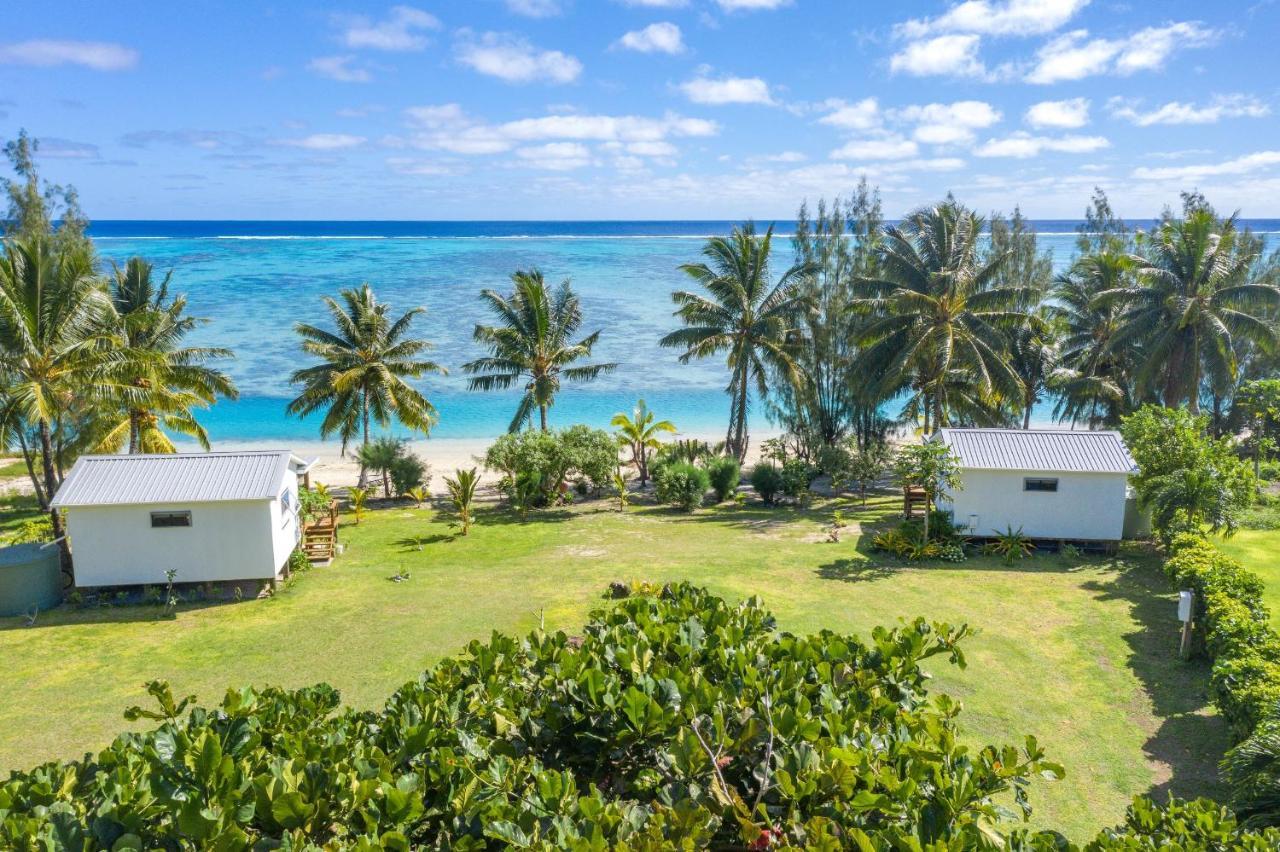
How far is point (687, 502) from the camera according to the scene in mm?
25219

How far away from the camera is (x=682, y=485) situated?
2506 cm

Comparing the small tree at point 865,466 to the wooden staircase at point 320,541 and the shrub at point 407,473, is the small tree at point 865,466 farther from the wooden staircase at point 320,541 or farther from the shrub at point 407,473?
the wooden staircase at point 320,541

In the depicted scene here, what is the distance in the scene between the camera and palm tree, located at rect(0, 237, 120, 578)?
53.3 ft

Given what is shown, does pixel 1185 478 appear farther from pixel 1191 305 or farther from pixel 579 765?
pixel 579 765

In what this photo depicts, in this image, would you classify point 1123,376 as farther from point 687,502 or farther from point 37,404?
point 37,404

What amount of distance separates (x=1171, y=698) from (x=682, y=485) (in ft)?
48.6

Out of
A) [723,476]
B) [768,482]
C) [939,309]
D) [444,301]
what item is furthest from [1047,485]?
[444,301]

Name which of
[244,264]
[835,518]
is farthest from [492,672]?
[244,264]

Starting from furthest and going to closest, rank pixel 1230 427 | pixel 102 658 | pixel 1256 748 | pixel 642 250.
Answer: pixel 642 250 → pixel 1230 427 → pixel 102 658 → pixel 1256 748

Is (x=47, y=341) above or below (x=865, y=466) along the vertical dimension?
above

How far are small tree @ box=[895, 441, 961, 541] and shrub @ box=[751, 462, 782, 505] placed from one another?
21.4ft

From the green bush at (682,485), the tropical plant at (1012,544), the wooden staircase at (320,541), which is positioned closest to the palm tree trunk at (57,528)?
the wooden staircase at (320,541)

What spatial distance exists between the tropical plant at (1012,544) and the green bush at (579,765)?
14.1 m

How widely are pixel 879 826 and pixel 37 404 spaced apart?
17445 millimetres
